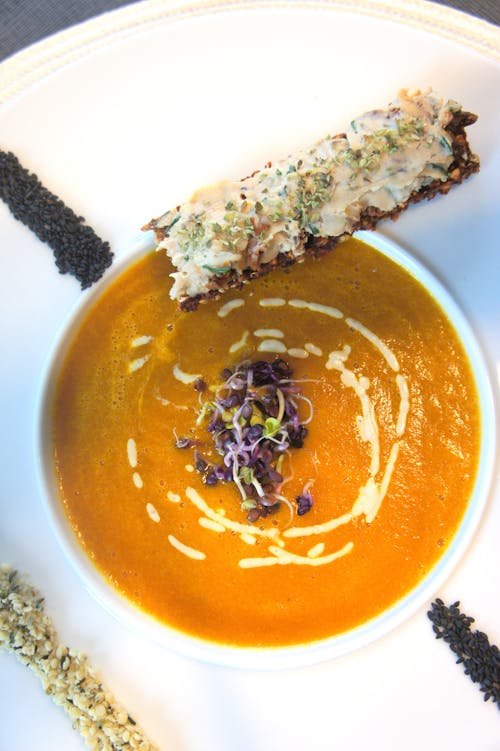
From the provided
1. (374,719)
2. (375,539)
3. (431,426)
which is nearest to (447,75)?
(431,426)

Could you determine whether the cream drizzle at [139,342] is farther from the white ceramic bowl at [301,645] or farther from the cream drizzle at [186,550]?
the cream drizzle at [186,550]

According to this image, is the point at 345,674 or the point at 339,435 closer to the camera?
the point at 345,674

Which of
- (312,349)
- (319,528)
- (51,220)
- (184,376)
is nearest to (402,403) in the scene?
(312,349)

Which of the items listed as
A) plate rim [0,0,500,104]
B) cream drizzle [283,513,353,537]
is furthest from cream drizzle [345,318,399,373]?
plate rim [0,0,500,104]

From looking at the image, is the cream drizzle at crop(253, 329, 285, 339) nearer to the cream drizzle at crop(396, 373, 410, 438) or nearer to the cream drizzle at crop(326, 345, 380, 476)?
the cream drizzle at crop(326, 345, 380, 476)

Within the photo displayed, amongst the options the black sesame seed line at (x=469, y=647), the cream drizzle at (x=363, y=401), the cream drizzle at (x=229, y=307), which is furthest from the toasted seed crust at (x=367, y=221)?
the black sesame seed line at (x=469, y=647)

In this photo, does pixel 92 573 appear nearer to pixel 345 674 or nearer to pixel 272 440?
pixel 272 440
